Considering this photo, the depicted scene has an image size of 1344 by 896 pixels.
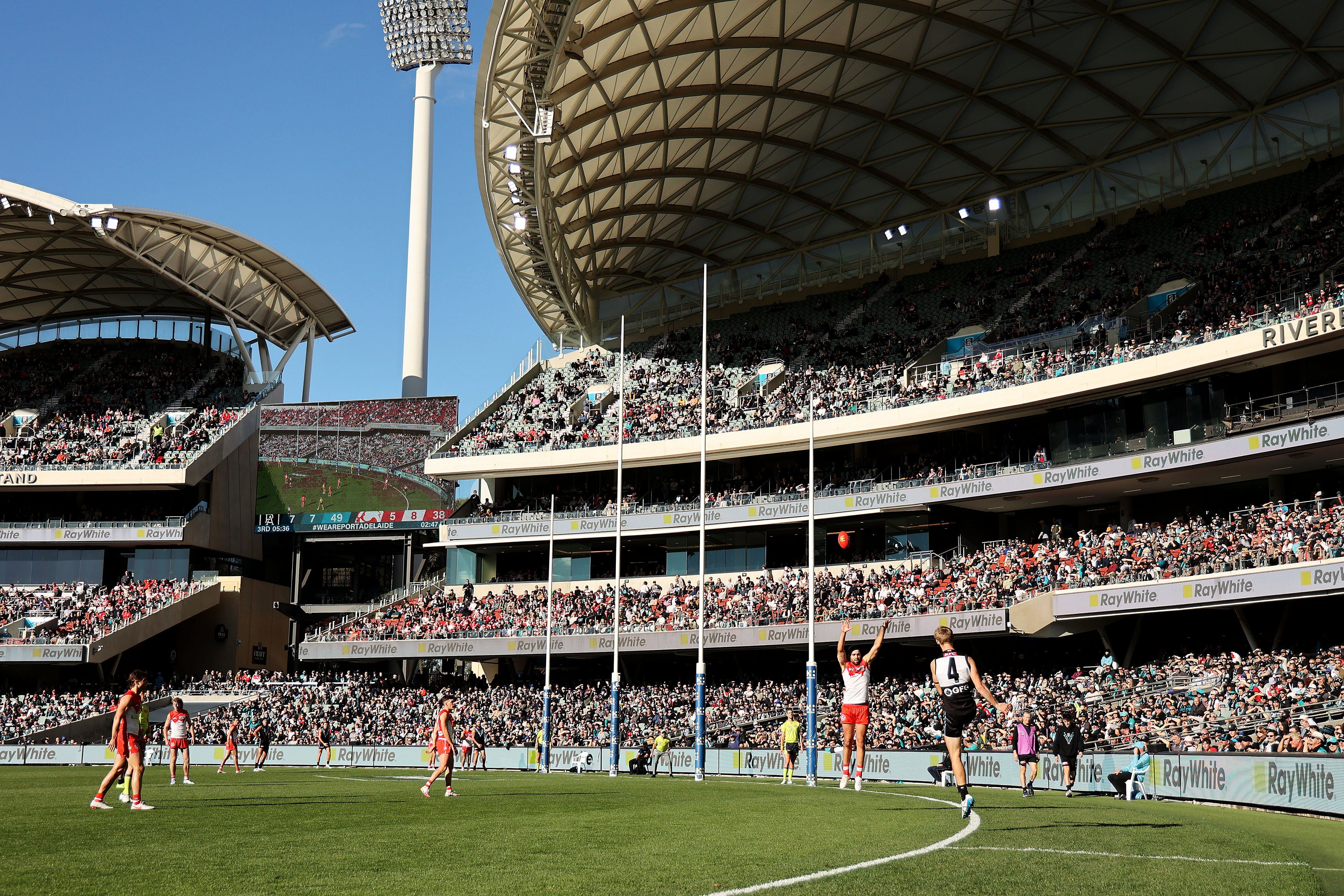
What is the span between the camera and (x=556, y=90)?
48.3 m

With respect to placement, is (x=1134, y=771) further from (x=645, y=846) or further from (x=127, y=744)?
(x=127, y=744)

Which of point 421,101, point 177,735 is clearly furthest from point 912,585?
point 421,101

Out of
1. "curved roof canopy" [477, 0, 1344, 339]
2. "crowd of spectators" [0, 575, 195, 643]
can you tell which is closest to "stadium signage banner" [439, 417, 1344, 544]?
"curved roof canopy" [477, 0, 1344, 339]

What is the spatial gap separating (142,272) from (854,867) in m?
76.9

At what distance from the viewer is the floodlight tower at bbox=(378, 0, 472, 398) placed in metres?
97.0

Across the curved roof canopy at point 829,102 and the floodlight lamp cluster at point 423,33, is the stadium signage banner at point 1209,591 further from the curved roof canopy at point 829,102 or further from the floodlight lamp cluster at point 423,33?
the floodlight lamp cluster at point 423,33

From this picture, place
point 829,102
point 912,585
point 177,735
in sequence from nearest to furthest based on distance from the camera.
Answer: point 177,735, point 912,585, point 829,102

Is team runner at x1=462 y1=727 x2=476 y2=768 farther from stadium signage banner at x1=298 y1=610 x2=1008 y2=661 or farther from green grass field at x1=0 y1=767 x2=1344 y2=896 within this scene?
green grass field at x1=0 y1=767 x2=1344 y2=896

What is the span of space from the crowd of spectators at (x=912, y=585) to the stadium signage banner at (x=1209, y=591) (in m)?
0.42

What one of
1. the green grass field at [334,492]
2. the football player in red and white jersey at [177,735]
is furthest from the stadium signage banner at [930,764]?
the green grass field at [334,492]

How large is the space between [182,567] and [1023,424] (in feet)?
153

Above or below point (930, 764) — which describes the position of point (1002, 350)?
above

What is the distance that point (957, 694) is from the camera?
13344mm

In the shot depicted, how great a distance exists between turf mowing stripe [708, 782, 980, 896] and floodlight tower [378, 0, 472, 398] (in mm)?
85029
